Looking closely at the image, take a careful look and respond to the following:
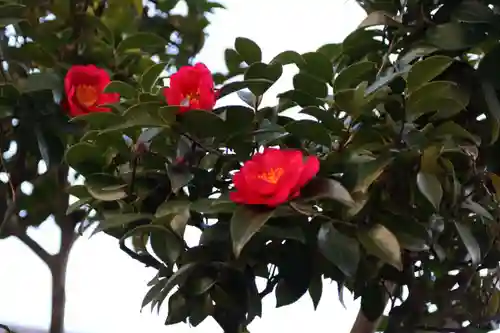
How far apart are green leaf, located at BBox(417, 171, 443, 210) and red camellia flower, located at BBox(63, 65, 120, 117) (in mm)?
325

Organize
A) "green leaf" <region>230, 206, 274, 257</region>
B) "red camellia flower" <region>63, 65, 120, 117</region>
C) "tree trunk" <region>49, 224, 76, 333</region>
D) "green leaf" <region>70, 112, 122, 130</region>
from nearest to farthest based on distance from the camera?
"green leaf" <region>230, 206, 274, 257</region>
"green leaf" <region>70, 112, 122, 130</region>
"red camellia flower" <region>63, 65, 120, 117</region>
"tree trunk" <region>49, 224, 76, 333</region>

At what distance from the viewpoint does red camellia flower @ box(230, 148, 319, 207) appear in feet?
1.54

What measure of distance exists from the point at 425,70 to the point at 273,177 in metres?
0.14

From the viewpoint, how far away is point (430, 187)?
0.47 m

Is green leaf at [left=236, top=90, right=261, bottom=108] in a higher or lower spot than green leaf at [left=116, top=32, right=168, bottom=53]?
lower

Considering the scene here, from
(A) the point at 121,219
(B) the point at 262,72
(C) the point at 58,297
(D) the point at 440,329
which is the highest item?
(B) the point at 262,72

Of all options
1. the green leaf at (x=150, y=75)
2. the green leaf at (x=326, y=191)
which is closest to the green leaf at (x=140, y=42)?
the green leaf at (x=150, y=75)

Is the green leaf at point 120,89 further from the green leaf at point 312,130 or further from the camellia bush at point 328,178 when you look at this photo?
the green leaf at point 312,130

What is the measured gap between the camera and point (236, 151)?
543 millimetres

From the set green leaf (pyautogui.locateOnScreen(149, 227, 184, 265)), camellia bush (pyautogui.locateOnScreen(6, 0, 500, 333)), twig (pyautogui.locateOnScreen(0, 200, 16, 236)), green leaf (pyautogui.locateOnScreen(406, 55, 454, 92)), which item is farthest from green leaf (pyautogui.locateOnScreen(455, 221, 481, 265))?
twig (pyautogui.locateOnScreen(0, 200, 16, 236))

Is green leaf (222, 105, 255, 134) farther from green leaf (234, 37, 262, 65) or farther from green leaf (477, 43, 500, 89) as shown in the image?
green leaf (477, 43, 500, 89)

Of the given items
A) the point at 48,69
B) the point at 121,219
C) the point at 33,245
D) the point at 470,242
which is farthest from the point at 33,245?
the point at 470,242

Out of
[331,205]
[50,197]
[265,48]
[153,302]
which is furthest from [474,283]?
[265,48]

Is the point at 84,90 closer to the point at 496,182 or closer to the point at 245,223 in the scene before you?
the point at 245,223
